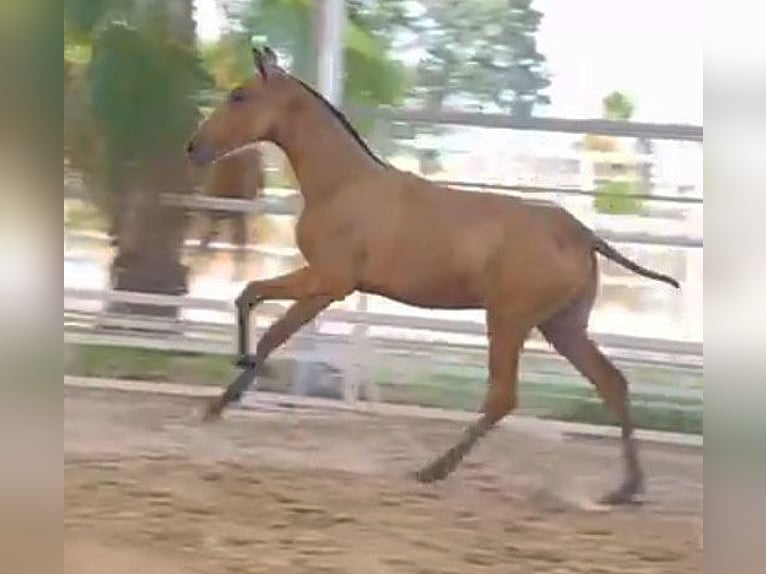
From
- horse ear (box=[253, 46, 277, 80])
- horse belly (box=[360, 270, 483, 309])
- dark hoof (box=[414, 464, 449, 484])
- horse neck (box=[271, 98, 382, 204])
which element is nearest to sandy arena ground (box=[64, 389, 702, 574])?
dark hoof (box=[414, 464, 449, 484])

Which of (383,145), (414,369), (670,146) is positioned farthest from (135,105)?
(670,146)

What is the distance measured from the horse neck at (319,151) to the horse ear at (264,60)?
4 cm

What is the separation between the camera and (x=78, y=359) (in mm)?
1443

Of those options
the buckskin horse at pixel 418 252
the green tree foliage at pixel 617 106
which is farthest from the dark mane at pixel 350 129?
the green tree foliage at pixel 617 106

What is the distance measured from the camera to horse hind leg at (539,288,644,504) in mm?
1286

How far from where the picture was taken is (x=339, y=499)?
1.36 meters

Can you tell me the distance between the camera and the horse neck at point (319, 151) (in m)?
1.35

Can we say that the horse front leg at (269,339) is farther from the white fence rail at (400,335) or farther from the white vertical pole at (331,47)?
the white vertical pole at (331,47)

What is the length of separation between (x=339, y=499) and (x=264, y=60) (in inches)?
16.0

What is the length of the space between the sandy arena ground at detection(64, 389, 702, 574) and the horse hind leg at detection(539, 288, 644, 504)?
1 centimetres

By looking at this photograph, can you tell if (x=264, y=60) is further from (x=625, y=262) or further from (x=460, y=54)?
(x=625, y=262)

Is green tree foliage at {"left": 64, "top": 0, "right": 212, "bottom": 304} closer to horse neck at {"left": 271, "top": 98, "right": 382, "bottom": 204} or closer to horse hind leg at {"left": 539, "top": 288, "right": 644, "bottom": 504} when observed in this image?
horse neck at {"left": 271, "top": 98, "right": 382, "bottom": 204}

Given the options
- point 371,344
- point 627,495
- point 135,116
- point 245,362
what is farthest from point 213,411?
point 627,495

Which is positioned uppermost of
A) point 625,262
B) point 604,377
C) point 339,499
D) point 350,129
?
point 350,129
